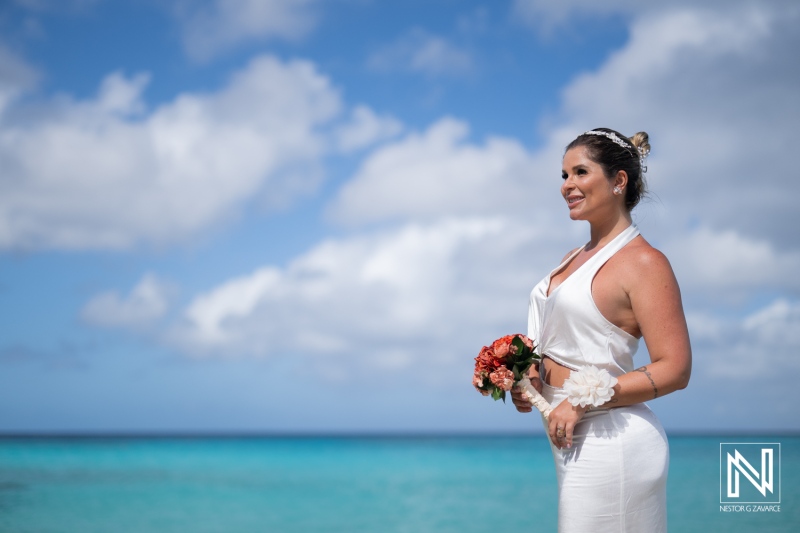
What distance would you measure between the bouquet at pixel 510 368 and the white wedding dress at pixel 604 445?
90 mm

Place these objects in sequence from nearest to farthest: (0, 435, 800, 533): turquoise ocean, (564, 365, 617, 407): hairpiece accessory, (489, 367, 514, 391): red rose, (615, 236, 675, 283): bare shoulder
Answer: (564, 365, 617, 407): hairpiece accessory < (615, 236, 675, 283): bare shoulder < (489, 367, 514, 391): red rose < (0, 435, 800, 533): turquoise ocean

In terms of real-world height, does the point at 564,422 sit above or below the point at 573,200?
below

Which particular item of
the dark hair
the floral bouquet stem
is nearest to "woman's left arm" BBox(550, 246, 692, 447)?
the floral bouquet stem

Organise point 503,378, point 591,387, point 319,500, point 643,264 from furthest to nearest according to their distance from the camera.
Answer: point 319,500
point 503,378
point 643,264
point 591,387

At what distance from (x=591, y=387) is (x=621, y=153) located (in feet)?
3.19

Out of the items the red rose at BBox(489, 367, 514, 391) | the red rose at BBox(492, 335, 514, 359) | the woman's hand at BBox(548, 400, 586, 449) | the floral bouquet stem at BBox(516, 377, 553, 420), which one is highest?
the red rose at BBox(492, 335, 514, 359)

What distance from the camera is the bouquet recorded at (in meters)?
3.07

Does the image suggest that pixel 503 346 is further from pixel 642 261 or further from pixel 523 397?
pixel 642 261

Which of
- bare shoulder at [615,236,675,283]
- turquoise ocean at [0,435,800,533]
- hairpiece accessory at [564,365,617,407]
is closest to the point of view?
hairpiece accessory at [564,365,617,407]

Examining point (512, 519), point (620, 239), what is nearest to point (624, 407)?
point (620, 239)

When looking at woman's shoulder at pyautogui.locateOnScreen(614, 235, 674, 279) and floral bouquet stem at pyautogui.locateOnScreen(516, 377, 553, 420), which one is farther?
floral bouquet stem at pyautogui.locateOnScreen(516, 377, 553, 420)

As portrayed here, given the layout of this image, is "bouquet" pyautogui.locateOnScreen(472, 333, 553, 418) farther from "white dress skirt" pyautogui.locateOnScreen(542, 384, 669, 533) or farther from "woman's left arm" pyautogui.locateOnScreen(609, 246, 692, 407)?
"woman's left arm" pyautogui.locateOnScreen(609, 246, 692, 407)

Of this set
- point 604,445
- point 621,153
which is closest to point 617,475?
point 604,445

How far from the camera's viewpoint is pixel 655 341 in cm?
282
